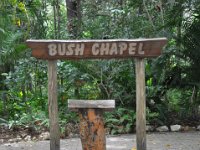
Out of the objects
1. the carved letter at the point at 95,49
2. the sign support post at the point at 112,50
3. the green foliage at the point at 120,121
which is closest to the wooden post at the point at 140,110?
the sign support post at the point at 112,50

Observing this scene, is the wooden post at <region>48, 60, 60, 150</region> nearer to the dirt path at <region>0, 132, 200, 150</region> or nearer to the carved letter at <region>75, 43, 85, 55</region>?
the carved letter at <region>75, 43, 85, 55</region>

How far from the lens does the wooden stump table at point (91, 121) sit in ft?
17.0

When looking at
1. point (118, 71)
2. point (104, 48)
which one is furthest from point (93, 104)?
point (118, 71)

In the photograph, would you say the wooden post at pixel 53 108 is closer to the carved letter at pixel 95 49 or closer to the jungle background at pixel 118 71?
the carved letter at pixel 95 49

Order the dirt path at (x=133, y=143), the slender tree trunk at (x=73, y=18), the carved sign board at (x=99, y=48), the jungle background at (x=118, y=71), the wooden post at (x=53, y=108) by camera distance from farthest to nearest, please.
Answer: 1. the slender tree trunk at (x=73, y=18)
2. the jungle background at (x=118, y=71)
3. the dirt path at (x=133, y=143)
4. the wooden post at (x=53, y=108)
5. the carved sign board at (x=99, y=48)

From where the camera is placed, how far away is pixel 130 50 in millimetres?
5266

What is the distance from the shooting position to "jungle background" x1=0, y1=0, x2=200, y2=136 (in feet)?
25.7

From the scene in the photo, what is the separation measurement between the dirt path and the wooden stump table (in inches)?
56.5

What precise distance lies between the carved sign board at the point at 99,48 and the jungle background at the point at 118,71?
7.74 feet

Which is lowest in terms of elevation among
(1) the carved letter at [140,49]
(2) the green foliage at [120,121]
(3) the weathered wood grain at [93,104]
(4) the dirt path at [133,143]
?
(4) the dirt path at [133,143]

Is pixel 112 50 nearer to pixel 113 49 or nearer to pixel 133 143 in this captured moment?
pixel 113 49

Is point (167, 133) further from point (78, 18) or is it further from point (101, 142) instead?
point (78, 18)

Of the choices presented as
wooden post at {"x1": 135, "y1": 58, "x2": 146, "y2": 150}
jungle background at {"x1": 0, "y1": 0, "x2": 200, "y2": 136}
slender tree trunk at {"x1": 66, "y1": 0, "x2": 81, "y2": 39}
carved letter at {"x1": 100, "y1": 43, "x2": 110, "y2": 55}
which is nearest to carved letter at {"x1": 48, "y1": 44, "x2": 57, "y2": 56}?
carved letter at {"x1": 100, "y1": 43, "x2": 110, "y2": 55}

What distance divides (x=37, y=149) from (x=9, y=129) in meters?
1.17
